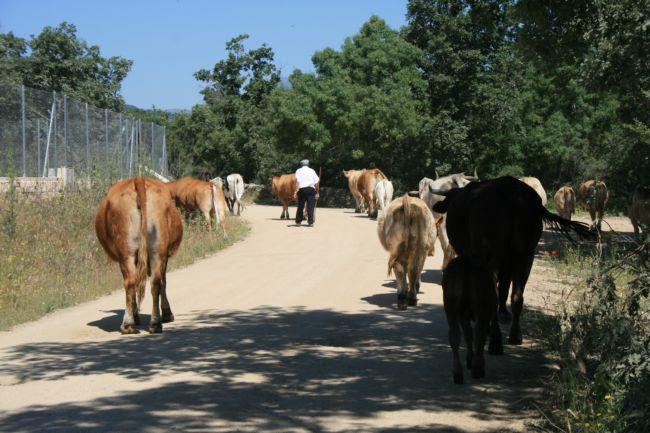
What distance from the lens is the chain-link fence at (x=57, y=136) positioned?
18.7 metres

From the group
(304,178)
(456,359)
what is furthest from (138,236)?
(304,178)

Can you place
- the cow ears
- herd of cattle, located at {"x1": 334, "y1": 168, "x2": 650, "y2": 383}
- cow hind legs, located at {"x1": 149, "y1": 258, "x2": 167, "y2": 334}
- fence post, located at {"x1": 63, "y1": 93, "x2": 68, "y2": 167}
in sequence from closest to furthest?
herd of cattle, located at {"x1": 334, "y1": 168, "x2": 650, "y2": 383} → cow hind legs, located at {"x1": 149, "y1": 258, "x2": 167, "y2": 334} → the cow ears → fence post, located at {"x1": 63, "y1": 93, "x2": 68, "y2": 167}

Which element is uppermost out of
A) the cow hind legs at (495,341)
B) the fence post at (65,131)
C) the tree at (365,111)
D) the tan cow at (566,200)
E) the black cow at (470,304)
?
the tree at (365,111)

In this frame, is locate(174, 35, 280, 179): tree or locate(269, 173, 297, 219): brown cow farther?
locate(174, 35, 280, 179): tree

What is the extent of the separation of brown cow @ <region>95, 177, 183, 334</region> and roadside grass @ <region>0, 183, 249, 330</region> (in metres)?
2.00

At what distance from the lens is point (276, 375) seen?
7438 mm

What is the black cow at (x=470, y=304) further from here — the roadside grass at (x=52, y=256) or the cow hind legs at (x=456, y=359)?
the roadside grass at (x=52, y=256)

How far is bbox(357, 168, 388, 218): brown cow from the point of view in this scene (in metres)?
32.2

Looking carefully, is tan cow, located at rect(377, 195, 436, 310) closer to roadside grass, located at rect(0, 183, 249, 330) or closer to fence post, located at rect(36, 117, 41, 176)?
roadside grass, located at rect(0, 183, 249, 330)

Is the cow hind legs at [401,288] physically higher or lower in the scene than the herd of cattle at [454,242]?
lower

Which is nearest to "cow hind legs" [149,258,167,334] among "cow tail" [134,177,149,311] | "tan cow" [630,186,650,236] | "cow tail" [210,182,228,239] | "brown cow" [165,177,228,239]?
"cow tail" [134,177,149,311]

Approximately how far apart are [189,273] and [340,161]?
34.0 metres

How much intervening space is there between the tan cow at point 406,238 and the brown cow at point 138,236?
118 inches

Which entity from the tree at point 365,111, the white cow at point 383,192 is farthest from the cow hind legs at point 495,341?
the tree at point 365,111
